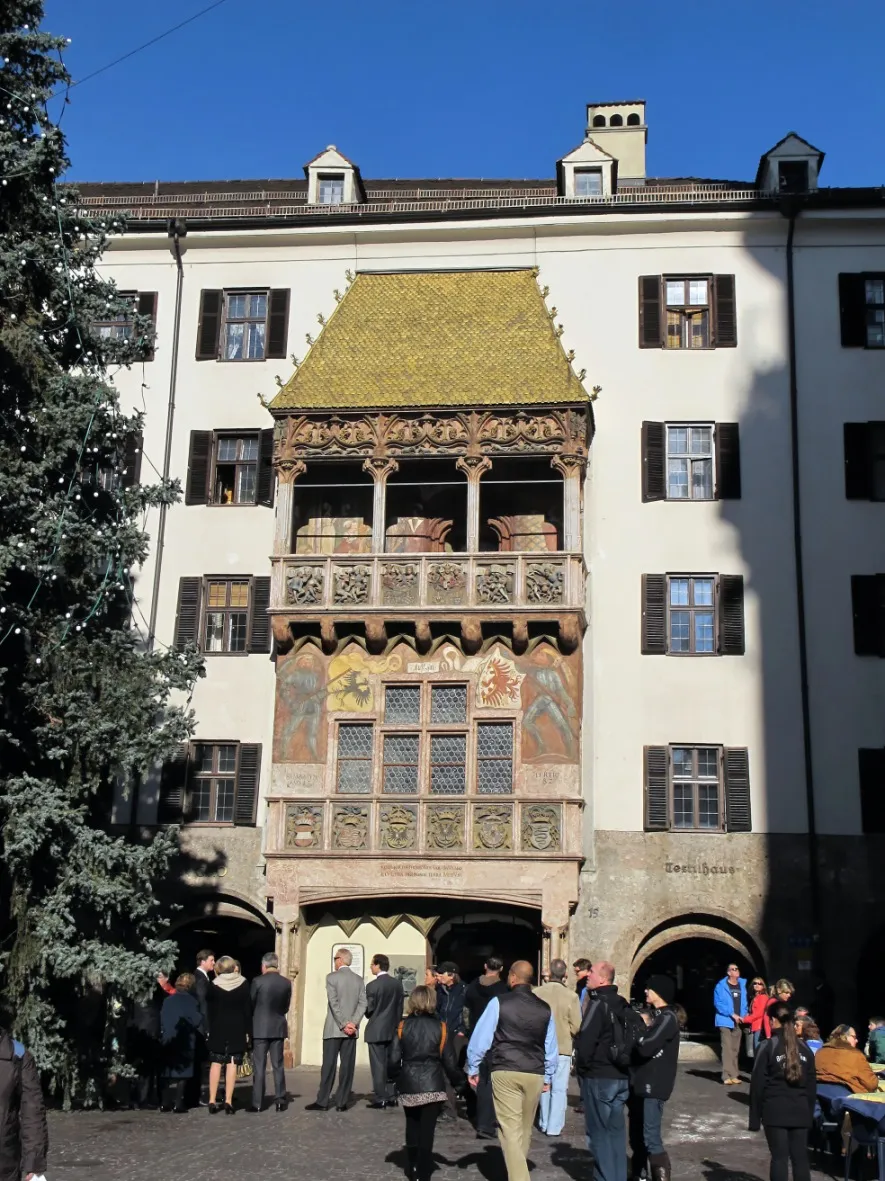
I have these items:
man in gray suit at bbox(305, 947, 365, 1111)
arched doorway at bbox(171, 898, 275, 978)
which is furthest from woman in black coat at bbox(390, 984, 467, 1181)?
arched doorway at bbox(171, 898, 275, 978)

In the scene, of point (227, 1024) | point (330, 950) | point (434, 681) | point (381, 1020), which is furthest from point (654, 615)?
point (227, 1024)

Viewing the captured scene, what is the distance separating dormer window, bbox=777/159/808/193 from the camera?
32.3 metres

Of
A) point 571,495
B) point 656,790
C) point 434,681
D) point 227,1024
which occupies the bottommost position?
point 227,1024

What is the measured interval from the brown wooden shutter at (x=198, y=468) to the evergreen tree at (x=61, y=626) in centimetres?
792

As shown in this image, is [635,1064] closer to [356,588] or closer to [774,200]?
[356,588]

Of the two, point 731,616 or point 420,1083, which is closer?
point 420,1083

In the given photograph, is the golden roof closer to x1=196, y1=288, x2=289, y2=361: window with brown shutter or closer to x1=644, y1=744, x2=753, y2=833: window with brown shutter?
x1=196, y1=288, x2=289, y2=361: window with brown shutter

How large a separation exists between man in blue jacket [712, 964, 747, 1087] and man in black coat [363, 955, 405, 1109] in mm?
6713

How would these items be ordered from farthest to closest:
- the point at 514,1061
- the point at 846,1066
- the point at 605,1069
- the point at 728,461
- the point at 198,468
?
1. the point at 198,468
2. the point at 728,461
3. the point at 846,1066
4. the point at 605,1069
5. the point at 514,1061

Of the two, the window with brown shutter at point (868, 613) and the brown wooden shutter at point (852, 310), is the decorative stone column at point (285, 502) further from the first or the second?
the brown wooden shutter at point (852, 310)

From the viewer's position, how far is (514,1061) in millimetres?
13031

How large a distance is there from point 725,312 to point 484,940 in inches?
533

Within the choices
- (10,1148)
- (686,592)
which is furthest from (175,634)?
(10,1148)

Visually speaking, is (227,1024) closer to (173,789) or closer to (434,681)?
(434,681)
